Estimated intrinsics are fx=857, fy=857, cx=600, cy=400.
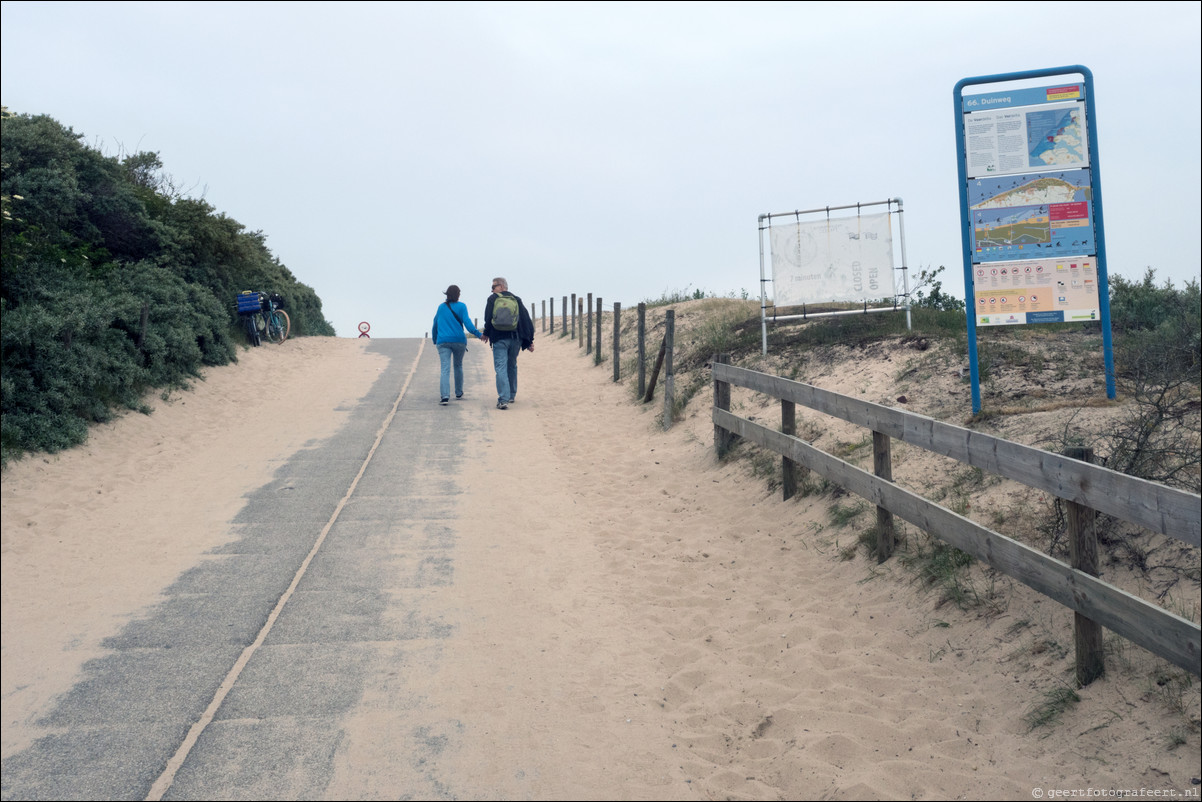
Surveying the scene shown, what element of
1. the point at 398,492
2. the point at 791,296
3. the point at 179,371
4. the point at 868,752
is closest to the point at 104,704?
the point at 868,752

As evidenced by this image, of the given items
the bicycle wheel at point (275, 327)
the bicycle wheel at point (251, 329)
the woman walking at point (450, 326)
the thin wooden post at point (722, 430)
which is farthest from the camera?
the bicycle wheel at point (275, 327)

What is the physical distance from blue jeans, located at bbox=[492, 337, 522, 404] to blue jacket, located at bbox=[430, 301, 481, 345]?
0.66 metres

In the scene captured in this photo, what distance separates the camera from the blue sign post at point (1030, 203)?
775 cm

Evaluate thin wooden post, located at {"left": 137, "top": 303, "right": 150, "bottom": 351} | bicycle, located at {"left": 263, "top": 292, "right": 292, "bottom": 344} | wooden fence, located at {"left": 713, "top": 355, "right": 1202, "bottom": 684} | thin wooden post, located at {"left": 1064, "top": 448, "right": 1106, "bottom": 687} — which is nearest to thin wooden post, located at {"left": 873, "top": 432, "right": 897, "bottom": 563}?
wooden fence, located at {"left": 713, "top": 355, "right": 1202, "bottom": 684}

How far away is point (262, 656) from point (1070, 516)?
179 inches

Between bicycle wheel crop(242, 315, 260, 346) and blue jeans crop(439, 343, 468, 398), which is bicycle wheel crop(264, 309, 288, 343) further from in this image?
blue jeans crop(439, 343, 468, 398)

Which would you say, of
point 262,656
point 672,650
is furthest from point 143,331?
point 672,650

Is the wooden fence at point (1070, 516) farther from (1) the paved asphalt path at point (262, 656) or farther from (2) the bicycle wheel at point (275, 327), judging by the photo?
(2) the bicycle wheel at point (275, 327)

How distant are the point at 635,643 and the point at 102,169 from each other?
1574cm

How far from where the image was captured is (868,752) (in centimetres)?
414

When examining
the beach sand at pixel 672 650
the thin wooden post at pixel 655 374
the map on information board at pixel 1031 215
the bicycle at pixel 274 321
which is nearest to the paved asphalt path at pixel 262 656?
the beach sand at pixel 672 650

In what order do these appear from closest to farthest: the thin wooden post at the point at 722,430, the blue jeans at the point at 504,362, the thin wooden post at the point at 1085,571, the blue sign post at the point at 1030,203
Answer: the thin wooden post at the point at 1085,571 < the blue sign post at the point at 1030,203 < the thin wooden post at the point at 722,430 < the blue jeans at the point at 504,362

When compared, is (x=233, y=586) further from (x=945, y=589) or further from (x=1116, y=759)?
(x=1116, y=759)

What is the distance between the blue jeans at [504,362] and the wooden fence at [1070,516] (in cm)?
807
